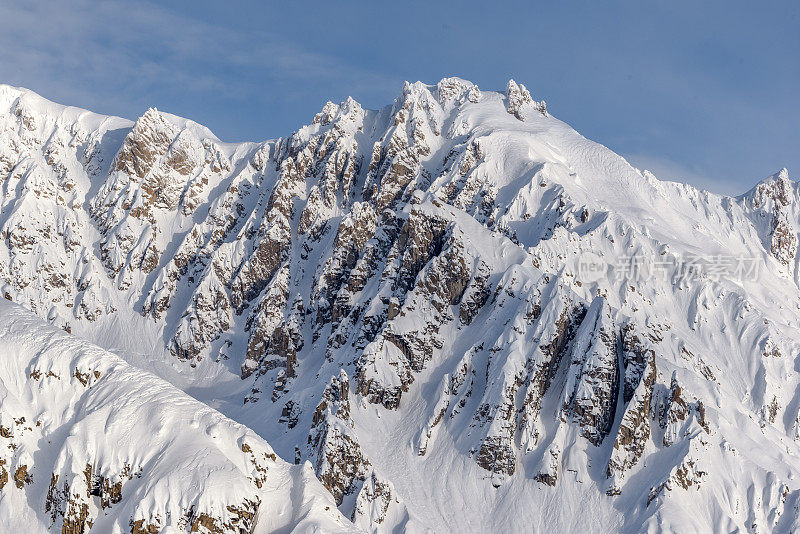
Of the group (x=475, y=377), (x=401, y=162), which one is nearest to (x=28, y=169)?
(x=401, y=162)

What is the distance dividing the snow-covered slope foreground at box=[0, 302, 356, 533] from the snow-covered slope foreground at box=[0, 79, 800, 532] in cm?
21

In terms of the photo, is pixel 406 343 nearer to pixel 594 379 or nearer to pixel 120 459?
pixel 594 379

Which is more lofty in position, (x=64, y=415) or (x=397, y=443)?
(x=64, y=415)

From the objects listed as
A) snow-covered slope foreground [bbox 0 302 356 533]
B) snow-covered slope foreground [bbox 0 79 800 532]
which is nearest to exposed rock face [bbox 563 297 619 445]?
snow-covered slope foreground [bbox 0 79 800 532]

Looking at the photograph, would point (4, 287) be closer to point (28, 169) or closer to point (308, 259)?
point (28, 169)

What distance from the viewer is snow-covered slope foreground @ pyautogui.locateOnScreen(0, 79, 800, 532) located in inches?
2186

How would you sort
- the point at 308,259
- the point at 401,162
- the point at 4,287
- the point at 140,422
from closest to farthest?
the point at 140,422 < the point at 4,287 < the point at 308,259 < the point at 401,162

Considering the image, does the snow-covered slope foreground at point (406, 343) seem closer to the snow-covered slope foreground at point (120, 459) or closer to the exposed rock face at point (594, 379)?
the snow-covered slope foreground at point (120, 459)

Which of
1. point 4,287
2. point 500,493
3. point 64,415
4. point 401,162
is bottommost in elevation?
point 4,287

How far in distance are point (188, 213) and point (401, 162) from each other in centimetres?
6042

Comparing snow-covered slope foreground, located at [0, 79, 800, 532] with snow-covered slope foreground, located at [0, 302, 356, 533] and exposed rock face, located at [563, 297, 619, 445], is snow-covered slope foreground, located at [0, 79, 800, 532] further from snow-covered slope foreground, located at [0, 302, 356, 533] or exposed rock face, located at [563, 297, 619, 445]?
exposed rock face, located at [563, 297, 619, 445]

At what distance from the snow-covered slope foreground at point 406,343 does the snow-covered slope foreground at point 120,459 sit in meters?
0.21

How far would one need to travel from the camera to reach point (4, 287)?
15938cm

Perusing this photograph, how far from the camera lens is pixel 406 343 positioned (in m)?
135
